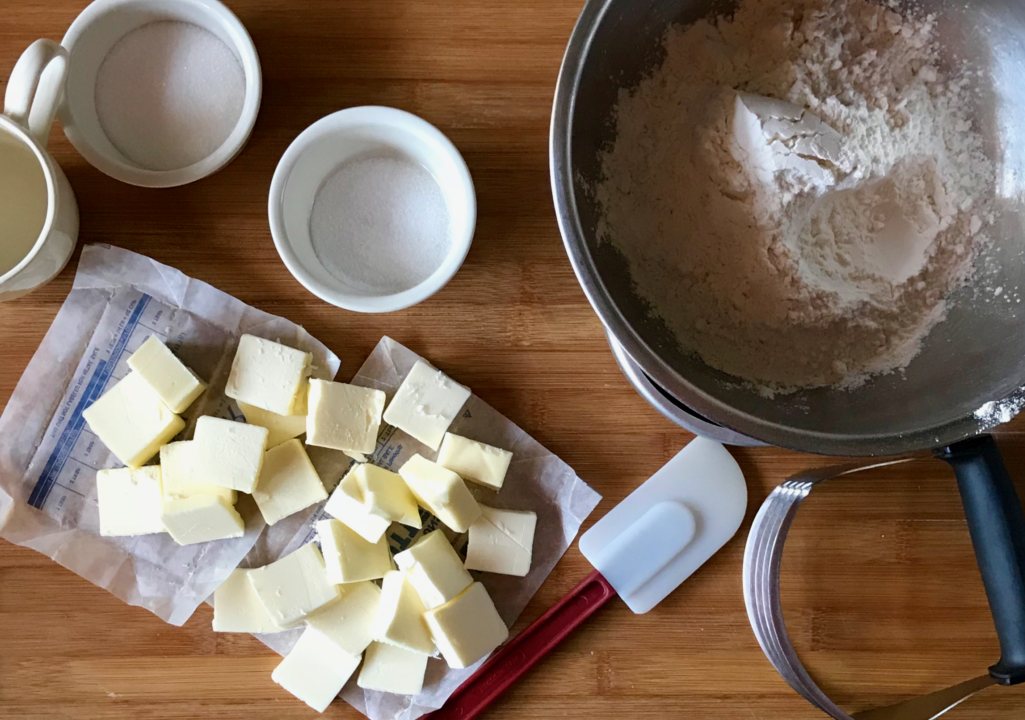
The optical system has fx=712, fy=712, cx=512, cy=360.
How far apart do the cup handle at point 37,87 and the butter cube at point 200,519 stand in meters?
0.36

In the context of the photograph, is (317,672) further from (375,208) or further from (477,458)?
(375,208)

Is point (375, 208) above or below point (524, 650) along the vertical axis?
above

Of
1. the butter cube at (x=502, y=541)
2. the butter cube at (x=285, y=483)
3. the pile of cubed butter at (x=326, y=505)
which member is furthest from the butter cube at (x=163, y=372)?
the butter cube at (x=502, y=541)

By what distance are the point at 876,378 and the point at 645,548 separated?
0.28 m

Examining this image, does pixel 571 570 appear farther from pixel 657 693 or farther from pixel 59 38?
pixel 59 38

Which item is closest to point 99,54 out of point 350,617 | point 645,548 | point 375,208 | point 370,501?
point 375,208

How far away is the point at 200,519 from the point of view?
2.39 feet

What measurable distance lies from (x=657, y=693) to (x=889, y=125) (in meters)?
0.62

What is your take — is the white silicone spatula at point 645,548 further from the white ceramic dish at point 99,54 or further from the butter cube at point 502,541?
the white ceramic dish at point 99,54

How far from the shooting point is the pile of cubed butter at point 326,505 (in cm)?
73

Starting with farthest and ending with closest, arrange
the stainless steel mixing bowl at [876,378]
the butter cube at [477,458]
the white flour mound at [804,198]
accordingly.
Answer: the butter cube at [477,458]
the white flour mound at [804,198]
the stainless steel mixing bowl at [876,378]

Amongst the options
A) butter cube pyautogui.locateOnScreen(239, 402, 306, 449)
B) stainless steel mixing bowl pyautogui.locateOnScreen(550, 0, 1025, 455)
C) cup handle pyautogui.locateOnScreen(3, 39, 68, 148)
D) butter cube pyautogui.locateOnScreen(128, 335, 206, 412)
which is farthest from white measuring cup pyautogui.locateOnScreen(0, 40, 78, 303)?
stainless steel mixing bowl pyautogui.locateOnScreen(550, 0, 1025, 455)

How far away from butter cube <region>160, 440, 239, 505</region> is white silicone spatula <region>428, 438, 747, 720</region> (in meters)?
0.34

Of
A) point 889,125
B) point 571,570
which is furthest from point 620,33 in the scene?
point 571,570
